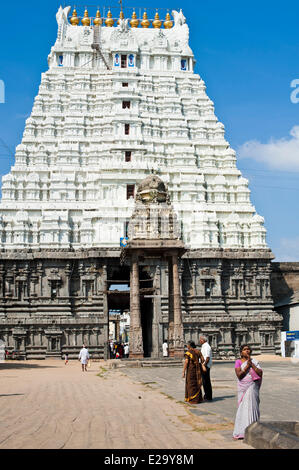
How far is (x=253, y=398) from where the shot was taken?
432 inches

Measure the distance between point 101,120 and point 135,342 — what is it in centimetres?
3013

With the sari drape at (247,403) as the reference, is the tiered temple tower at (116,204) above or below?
above

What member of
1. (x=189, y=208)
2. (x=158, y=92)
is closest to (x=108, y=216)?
(x=189, y=208)

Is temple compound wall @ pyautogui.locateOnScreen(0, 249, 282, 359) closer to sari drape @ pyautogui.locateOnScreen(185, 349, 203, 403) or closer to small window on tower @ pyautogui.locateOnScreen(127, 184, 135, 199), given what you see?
small window on tower @ pyautogui.locateOnScreen(127, 184, 135, 199)

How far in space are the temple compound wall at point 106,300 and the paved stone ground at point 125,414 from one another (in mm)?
24724

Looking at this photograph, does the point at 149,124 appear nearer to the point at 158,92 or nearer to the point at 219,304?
the point at 158,92

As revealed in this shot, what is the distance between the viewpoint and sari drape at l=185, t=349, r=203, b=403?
16203 millimetres

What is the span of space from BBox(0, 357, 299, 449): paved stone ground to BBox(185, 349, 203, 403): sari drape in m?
0.31

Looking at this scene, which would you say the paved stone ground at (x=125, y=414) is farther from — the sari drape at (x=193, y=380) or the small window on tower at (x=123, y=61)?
the small window on tower at (x=123, y=61)

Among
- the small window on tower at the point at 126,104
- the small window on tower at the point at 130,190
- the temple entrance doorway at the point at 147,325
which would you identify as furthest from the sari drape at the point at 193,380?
the small window on tower at the point at 126,104

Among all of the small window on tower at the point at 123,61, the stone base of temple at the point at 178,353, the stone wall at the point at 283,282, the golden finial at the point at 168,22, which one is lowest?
the stone base of temple at the point at 178,353

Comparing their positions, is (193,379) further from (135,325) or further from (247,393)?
(135,325)

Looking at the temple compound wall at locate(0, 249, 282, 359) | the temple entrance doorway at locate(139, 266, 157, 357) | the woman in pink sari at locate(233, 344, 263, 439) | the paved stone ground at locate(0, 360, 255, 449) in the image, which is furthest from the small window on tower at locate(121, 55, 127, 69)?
the woman in pink sari at locate(233, 344, 263, 439)

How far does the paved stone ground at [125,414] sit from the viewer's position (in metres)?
10.2
